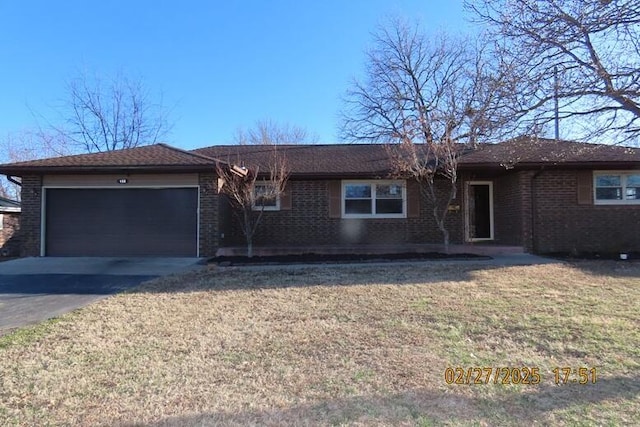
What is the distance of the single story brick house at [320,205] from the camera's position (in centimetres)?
1295

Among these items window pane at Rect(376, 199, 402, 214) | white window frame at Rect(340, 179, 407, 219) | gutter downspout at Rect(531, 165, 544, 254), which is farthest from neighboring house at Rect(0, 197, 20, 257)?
gutter downspout at Rect(531, 165, 544, 254)

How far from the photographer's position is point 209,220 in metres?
12.8

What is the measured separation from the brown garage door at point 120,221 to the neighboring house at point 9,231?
20.7 ft

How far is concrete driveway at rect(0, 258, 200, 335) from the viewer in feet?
22.6

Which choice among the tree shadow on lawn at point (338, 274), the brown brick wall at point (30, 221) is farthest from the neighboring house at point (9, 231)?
the tree shadow on lawn at point (338, 274)

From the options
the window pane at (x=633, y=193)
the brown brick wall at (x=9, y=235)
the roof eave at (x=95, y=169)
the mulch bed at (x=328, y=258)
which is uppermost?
the roof eave at (x=95, y=169)

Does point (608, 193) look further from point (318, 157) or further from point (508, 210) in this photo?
point (318, 157)

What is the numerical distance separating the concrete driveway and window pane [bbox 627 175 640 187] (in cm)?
1282

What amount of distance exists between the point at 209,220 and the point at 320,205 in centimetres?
360

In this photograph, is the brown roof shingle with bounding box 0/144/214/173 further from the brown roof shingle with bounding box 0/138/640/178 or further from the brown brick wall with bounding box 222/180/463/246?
the brown brick wall with bounding box 222/180/463/246

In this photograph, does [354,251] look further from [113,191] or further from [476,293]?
[113,191]

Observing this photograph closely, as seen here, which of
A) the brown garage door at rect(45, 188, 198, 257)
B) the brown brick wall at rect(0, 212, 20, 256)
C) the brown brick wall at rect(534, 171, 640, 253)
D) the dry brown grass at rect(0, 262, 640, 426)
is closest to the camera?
the dry brown grass at rect(0, 262, 640, 426)

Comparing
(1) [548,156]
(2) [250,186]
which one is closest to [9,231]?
(2) [250,186]

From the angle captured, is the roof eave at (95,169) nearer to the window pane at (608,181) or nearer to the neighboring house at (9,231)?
the neighboring house at (9,231)
